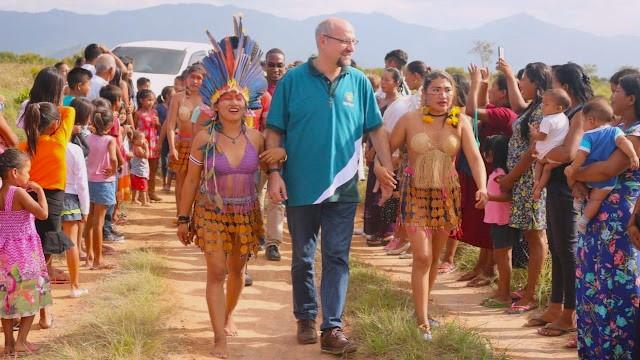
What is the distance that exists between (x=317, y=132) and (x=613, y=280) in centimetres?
207

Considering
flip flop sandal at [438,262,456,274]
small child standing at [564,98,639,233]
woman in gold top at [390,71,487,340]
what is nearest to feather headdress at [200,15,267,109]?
woman in gold top at [390,71,487,340]

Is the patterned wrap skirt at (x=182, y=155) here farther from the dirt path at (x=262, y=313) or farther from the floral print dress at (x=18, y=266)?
the floral print dress at (x=18, y=266)

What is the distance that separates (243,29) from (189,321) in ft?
7.32

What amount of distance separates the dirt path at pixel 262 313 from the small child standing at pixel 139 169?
1594 mm

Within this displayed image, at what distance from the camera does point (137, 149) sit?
31.8ft

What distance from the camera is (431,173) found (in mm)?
5145

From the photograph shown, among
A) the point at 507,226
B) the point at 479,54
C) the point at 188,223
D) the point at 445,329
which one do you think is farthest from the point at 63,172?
the point at 479,54

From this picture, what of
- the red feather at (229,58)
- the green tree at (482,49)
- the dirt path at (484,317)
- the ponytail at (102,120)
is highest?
the green tree at (482,49)

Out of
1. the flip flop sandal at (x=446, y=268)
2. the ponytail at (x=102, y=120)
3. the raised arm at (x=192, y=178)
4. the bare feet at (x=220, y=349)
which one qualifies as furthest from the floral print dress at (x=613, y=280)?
the ponytail at (x=102, y=120)

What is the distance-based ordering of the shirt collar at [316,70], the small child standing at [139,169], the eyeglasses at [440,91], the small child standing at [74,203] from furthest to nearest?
the small child standing at [139,169] → the small child standing at [74,203] → the eyeglasses at [440,91] → the shirt collar at [316,70]

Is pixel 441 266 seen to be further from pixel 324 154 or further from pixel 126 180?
pixel 126 180

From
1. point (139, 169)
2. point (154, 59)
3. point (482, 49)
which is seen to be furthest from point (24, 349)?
point (482, 49)

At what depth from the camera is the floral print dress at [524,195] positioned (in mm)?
6047

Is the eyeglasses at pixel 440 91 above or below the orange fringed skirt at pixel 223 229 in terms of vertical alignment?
above
